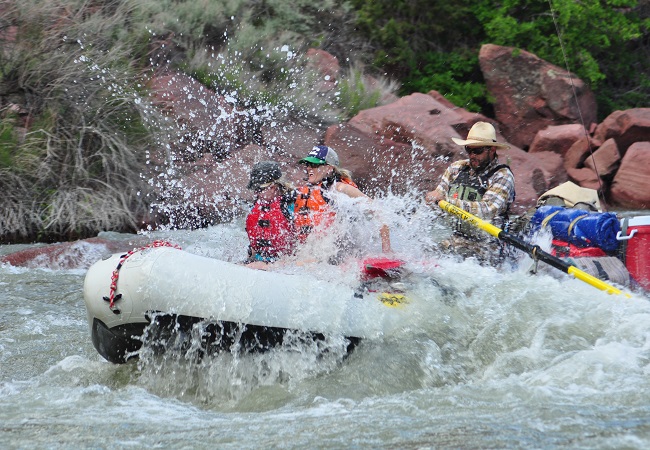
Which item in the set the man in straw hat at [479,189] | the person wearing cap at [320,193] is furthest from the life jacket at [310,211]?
the man in straw hat at [479,189]

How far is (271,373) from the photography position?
5172mm

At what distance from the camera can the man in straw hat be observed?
6371mm

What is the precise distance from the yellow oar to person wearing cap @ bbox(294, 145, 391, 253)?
543 mm

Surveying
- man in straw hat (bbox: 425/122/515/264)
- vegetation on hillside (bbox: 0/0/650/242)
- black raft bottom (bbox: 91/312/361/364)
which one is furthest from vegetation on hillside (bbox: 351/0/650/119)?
black raft bottom (bbox: 91/312/361/364)

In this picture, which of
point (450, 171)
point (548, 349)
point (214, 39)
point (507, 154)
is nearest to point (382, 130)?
point (507, 154)

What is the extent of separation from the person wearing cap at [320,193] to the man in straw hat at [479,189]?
780 millimetres

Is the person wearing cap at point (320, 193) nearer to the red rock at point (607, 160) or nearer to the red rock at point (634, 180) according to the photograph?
the red rock at point (634, 180)

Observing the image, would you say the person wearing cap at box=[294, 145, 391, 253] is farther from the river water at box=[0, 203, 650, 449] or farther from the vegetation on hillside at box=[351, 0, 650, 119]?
the vegetation on hillside at box=[351, 0, 650, 119]

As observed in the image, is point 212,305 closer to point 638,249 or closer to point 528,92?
point 638,249

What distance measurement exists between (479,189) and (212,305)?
2447mm

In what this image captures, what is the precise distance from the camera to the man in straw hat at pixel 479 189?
637 cm

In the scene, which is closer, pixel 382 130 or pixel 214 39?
pixel 382 130

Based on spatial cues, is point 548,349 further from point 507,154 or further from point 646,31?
point 646,31

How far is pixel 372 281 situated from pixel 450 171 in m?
1.52
